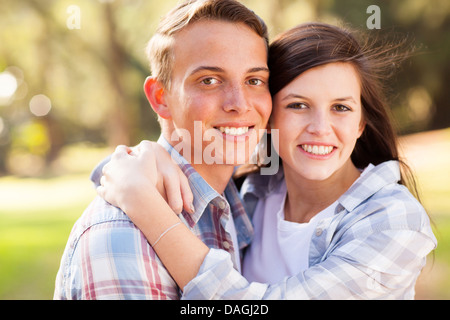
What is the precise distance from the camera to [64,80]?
559 inches

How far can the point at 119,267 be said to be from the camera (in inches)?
67.2

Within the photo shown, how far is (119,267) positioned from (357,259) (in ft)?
3.00

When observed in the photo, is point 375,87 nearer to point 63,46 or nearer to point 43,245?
point 43,245

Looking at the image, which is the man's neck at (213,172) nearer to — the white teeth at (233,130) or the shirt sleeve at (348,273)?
the white teeth at (233,130)

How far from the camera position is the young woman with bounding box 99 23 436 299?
5.83 ft

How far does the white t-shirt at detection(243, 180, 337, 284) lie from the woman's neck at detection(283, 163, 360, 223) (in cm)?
8

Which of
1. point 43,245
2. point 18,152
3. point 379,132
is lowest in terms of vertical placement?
point 43,245

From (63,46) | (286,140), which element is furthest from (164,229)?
→ (63,46)

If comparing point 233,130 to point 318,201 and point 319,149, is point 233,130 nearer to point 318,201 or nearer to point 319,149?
point 319,149

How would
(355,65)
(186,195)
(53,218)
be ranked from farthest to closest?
(53,218), (355,65), (186,195)

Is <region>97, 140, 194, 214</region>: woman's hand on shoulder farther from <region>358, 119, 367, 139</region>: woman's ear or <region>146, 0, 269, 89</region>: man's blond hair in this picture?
<region>358, 119, 367, 139</region>: woman's ear

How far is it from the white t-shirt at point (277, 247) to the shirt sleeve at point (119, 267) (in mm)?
639

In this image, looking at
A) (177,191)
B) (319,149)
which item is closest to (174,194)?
(177,191)

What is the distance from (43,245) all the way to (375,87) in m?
7.44
